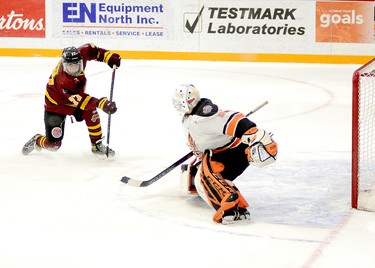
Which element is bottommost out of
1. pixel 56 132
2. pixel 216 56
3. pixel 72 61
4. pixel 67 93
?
pixel 56 132

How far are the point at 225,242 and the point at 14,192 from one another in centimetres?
144

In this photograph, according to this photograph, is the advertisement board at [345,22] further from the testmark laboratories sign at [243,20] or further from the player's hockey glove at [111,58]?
the player's hockey glove at [111,58]

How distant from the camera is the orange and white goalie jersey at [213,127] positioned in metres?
4.09

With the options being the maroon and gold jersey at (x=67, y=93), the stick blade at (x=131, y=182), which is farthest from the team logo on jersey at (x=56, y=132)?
the stick blade at (x=131, y=182)

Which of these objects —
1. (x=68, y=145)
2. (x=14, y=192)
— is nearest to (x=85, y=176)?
(x=14, y=192)

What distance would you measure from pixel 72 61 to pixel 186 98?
52.5 inches

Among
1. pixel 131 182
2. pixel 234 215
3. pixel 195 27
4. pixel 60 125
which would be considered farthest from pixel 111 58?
pixel 195 27

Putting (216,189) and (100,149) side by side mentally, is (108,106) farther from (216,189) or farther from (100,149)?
(216,189)

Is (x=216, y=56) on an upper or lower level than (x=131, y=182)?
upper

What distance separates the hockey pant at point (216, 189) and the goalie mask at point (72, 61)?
1.37m

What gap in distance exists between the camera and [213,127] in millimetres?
4180

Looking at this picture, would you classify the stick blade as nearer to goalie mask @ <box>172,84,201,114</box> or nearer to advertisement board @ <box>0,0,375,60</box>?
goalie mask @ <box>172,84,201,114</box>

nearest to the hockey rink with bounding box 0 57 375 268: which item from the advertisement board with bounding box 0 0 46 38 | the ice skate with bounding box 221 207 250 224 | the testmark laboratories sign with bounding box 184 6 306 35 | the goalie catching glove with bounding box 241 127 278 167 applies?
the ice skate with bounding box 221 207 250 224

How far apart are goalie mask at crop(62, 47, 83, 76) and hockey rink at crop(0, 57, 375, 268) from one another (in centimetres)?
58
